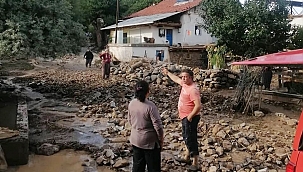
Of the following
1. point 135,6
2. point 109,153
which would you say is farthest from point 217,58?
point 135,6

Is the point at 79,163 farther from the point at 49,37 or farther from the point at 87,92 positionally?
the point at 87,92

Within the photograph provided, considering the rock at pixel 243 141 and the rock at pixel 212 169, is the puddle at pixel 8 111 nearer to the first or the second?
the rock at pixel 212 169

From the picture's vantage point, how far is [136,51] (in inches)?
947

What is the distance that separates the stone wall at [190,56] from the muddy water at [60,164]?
64.8 ft

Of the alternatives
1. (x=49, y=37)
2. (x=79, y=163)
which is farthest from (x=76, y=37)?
(x=79, y=163)

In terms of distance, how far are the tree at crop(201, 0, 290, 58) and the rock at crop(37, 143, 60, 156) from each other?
10.9 meters

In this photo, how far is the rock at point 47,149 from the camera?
21.8 ft

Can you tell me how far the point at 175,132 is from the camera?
847cm

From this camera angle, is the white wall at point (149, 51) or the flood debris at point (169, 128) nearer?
the flood debris at point (169, 128)

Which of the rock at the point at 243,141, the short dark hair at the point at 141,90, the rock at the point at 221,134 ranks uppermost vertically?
the short dark hair at the point at 141,90

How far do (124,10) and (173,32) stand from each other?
14492 millimetres

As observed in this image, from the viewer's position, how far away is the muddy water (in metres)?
5.90

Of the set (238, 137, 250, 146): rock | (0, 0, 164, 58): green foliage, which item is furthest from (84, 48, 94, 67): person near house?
(238, 137, 250, 146): rock

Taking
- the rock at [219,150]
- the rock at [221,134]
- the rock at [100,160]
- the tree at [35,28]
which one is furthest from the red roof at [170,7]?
the rock at [100,160]
